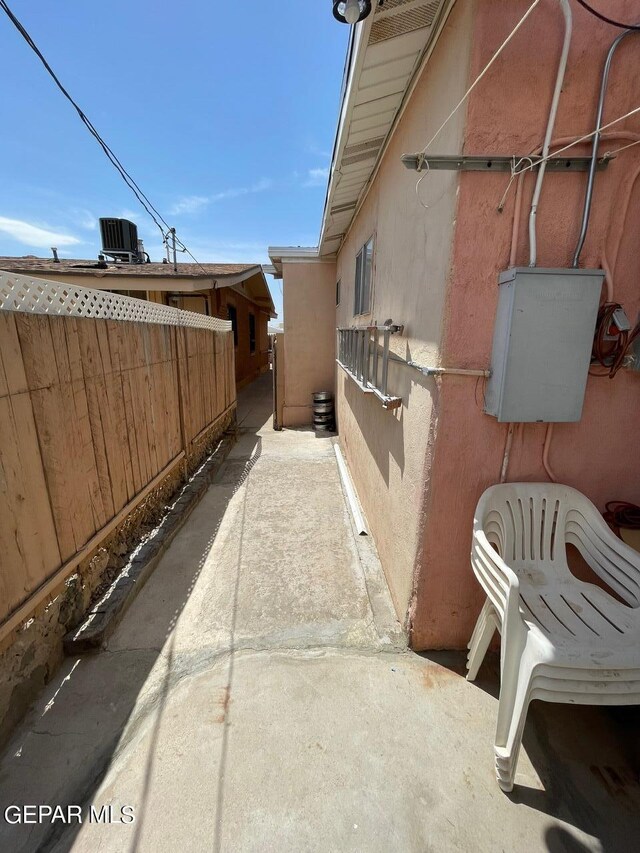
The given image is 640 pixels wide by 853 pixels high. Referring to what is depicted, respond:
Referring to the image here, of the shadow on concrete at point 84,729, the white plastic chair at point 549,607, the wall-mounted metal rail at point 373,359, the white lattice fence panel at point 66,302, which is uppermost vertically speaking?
the white lattice fence panel at point 66,302

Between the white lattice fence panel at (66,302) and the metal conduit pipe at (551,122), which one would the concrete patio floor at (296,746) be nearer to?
the white lattice fence panel at (66,302)

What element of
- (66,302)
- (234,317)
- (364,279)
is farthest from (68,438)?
(234,317)

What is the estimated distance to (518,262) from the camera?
1.65 metres

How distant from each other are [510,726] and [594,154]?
8.09 ft

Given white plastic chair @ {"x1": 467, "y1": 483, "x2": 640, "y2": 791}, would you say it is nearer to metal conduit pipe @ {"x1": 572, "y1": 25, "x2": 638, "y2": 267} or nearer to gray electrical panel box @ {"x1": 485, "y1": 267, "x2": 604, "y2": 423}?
gray electrical panel box @ {"x1": 485, "y1": 267, "x2": 604, "y2": 423}

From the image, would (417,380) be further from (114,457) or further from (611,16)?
(114,457)

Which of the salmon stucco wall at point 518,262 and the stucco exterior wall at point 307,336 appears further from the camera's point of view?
the stucco exterior wall at point 307,336

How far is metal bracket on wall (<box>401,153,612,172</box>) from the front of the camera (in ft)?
5.01

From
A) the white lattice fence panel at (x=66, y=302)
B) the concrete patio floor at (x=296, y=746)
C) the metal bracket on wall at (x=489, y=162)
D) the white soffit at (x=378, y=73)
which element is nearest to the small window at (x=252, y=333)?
the white lattice fence panel at (x=66, y=302)

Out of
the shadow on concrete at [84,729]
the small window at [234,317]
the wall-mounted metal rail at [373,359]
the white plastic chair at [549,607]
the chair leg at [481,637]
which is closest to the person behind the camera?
the white plastic chair at [549,607]

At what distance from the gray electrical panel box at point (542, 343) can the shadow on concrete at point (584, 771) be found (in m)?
1.54

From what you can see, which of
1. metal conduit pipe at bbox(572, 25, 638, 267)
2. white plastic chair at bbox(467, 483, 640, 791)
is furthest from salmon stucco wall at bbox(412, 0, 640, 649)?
white plastic chair at bbox(467, 483, 640, 791)

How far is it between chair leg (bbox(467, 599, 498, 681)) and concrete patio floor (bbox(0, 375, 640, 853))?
0.39ft

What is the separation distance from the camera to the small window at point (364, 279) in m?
3.62
